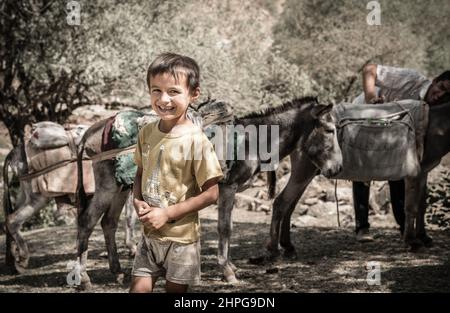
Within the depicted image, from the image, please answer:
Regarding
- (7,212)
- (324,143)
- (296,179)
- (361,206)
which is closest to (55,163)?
(7,212)

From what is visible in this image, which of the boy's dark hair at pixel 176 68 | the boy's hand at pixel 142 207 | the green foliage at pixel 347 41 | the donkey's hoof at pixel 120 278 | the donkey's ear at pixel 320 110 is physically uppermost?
the green foliage at pixel 347 41

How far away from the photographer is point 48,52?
1137 cm

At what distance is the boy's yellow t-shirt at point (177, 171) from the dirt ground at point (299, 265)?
111 inches

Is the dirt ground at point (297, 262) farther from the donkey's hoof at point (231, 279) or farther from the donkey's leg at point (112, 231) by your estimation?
the donkey's leg at point (112, 231)

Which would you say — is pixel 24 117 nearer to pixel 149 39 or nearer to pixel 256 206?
pixel 149 39

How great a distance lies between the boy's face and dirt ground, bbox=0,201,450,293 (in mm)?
3118

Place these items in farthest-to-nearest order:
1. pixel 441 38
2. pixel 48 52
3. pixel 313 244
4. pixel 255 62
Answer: pixel 441 38
pixel 255 62
pixel 48 52
pixel 313 244

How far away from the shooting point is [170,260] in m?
3.05

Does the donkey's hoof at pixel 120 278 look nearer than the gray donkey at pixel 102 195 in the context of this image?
No

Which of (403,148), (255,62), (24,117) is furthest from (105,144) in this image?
(255,62)

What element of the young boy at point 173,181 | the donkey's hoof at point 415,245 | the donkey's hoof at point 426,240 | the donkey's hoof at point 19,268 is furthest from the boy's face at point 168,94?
the donkey's hoof at point 426,240

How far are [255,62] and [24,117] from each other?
1009 centimetres

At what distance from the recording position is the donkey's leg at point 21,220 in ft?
21.6

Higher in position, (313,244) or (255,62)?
(255,62)
